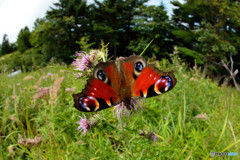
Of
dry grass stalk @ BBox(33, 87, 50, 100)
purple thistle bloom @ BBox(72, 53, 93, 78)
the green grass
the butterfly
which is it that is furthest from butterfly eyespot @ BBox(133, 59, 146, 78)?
dry grass stalk @ BBox(33, 87, 50, 100)

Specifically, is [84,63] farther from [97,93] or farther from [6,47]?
[6,47]

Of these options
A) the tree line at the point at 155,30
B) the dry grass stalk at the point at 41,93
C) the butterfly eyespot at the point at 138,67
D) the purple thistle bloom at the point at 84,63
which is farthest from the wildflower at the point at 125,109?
the tree line at the point at 155,30

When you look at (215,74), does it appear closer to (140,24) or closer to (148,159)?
(140,24)

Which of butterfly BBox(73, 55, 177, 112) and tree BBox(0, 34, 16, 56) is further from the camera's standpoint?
tree BBox(0, 34, 16, 56)

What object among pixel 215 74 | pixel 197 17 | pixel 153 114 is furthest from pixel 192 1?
pixel 153 114

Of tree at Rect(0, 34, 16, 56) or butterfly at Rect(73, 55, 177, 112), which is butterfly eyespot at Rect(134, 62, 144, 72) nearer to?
butterfly at Rect(73, 55, 177, 112)

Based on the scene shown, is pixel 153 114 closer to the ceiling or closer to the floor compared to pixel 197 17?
closer to the ceiling

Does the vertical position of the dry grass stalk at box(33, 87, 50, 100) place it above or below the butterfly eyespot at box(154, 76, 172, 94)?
below
